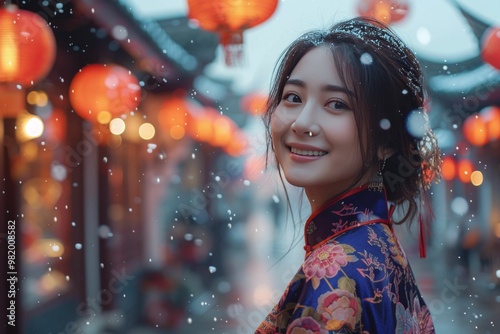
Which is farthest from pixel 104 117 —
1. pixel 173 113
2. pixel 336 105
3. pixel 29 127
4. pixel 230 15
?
pixel 336 105

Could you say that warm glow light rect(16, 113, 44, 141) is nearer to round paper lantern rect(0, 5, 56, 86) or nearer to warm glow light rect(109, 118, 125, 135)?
warm glow light rect(109, 118, 125, 135)

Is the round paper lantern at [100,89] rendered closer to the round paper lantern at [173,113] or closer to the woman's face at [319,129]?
the round paper lantern at [173,113]

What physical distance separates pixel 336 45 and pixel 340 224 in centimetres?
30

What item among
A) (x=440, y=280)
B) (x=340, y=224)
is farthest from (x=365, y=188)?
(x=440, y=280)

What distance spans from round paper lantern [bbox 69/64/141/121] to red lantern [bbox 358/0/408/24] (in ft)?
4.88

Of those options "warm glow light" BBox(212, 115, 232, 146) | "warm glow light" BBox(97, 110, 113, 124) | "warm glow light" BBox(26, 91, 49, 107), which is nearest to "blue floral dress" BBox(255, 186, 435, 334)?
"warm glow light" BBox(97, 110, 113, 124)

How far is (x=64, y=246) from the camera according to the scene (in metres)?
3.69

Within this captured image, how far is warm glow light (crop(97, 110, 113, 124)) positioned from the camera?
343 cm

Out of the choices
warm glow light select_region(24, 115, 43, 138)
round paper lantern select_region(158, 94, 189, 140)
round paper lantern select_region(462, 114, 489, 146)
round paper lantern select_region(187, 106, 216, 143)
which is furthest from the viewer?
round paper lantern select_region(187, 106, 216, 143)

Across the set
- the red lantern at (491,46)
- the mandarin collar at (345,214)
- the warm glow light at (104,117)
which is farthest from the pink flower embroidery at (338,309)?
the warm glow light at (104,117)

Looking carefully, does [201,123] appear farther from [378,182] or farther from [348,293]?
[348,293]

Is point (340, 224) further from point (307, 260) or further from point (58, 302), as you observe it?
point (58, 302)

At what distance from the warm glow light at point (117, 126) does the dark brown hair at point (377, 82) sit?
278cm

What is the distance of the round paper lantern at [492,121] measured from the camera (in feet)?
13.5
